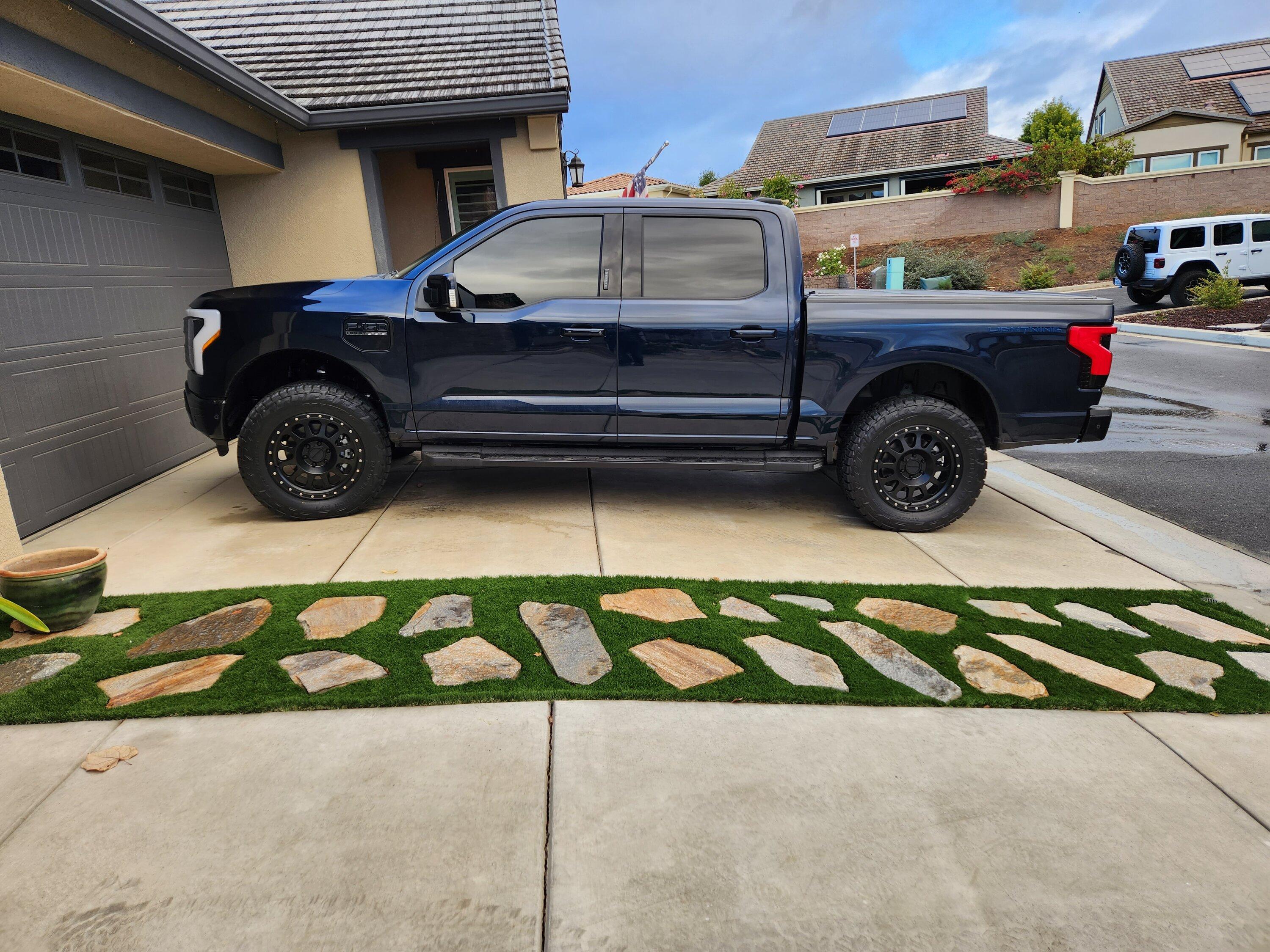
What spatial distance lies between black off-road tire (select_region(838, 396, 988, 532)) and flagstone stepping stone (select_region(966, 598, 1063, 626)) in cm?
114

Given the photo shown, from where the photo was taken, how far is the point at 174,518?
553 centimetres

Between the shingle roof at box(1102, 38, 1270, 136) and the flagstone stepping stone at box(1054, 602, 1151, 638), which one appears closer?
the flagstone stepping stone at box(1054, 602, 1151, 638)

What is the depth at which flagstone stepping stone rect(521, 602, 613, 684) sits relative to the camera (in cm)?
337

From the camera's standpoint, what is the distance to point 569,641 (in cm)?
362

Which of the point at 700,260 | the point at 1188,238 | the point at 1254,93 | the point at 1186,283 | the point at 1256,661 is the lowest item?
the point at 1256,661

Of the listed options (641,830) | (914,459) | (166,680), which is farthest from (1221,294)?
(166,680)

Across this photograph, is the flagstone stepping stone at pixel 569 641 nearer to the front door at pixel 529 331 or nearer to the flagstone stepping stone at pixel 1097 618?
the front door at pixel 529 331

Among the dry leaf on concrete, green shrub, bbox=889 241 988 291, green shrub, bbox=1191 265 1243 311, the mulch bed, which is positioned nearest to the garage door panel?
the dry leaf on concrete

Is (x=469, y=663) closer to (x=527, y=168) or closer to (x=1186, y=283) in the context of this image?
(x=527, y=168)

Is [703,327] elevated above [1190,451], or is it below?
above

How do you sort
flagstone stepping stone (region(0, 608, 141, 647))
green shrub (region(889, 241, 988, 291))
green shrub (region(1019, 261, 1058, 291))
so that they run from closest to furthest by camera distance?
flagstone stepping stone (region(0, 608, 141, 647)), green shrub (region(1019, 261, 1058, 291)), green shrub (region(889, 241, 988, 291))

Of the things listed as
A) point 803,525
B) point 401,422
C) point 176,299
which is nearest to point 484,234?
point 401,422

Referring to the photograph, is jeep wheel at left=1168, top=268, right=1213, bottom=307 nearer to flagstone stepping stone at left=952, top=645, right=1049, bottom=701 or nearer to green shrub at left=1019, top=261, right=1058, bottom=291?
green shrub at left=1019, top=261, right=1058, bottom=291

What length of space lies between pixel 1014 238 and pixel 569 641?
29683 millimetres
